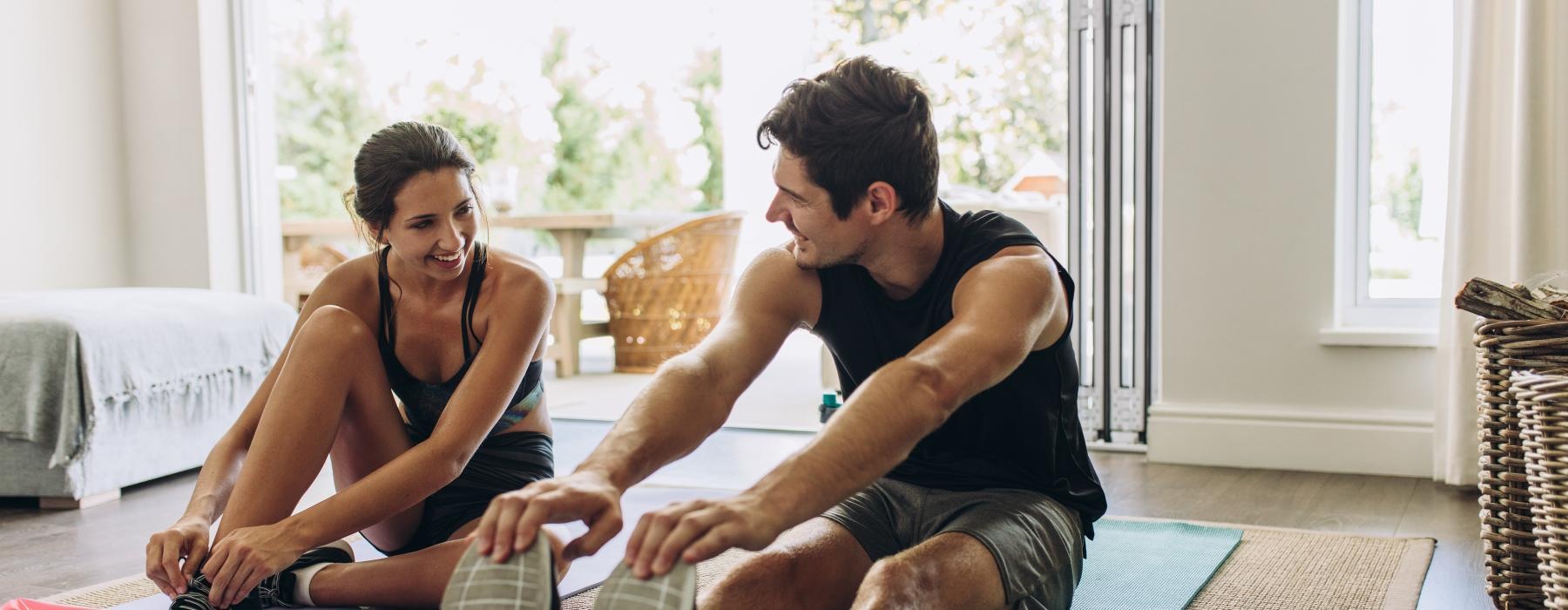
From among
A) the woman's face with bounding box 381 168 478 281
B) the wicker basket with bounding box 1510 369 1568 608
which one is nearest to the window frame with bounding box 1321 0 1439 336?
the wicker basket with bounding box 1510 369 1568 608

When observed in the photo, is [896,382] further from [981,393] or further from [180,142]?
[180,142]

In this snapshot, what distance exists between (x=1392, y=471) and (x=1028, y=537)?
1.96 metres

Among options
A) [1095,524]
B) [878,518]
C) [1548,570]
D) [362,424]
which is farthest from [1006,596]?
[1095,524]

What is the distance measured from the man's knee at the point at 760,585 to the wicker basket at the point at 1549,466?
960 millimetres

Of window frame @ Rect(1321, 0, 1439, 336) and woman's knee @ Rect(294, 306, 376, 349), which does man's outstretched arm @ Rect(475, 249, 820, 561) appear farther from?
window frame @ Rect(1321, 0, 1439, 336)

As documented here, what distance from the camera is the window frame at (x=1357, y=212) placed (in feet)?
10.2

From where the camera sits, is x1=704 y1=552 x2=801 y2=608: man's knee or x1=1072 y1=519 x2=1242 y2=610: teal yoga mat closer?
x1=704 y1=552 x2=801 y2=608: man's knee

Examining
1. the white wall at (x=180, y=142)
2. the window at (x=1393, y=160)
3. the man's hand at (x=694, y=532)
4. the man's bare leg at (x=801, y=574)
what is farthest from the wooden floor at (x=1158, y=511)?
the white wall at (x=180, y=142)

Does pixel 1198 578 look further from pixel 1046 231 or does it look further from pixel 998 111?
pixel 998 111

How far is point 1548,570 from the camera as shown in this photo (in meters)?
1.65

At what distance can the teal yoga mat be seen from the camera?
198 centimetres

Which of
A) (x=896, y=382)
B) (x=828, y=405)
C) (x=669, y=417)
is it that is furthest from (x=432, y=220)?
(x=828, y=405)

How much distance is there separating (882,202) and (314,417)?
0.83 meters

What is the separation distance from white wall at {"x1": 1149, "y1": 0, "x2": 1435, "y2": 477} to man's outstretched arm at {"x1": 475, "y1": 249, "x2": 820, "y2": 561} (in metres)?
1.88
